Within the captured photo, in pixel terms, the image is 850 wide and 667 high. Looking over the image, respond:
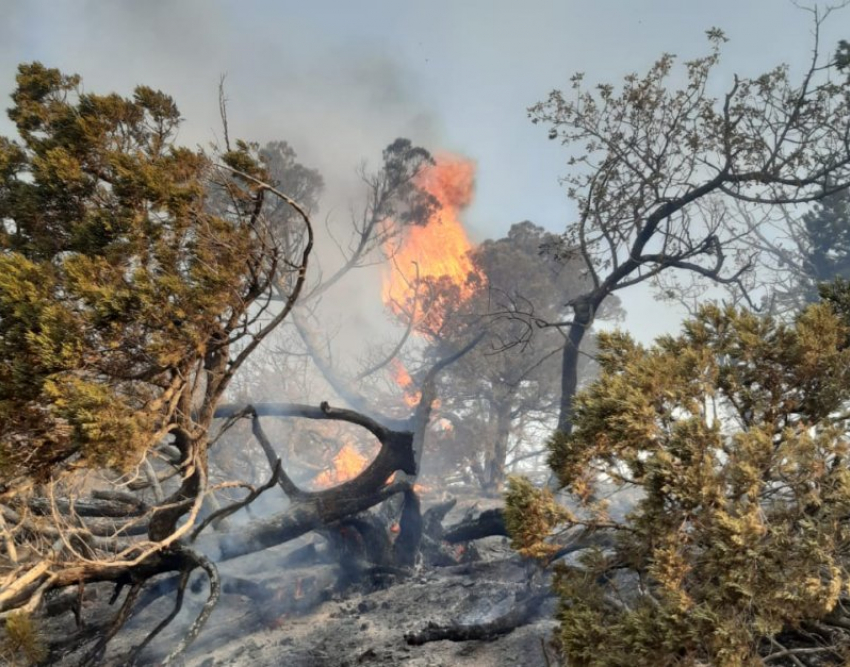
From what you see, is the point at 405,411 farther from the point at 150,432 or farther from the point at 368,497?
the point at 150,432

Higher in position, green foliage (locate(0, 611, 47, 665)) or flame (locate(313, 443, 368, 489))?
flame (locate(313, 443, 368, 489))

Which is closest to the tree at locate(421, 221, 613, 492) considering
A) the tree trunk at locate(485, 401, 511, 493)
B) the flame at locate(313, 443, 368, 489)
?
the tree trunk at locate(485, 401, 511, 493)

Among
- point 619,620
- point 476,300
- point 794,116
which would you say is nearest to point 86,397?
point 619,620

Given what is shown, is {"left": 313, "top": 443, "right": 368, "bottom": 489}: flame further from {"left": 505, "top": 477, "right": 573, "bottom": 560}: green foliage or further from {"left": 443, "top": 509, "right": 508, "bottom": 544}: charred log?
{"left": 505, "top": 477, "right": 573, "bottom": 560}: green foliage

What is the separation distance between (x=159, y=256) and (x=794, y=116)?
11.5 m

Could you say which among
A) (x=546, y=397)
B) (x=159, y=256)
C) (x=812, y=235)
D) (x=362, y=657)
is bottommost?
(x=362, y=657)

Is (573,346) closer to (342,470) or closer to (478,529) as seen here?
(478,529)

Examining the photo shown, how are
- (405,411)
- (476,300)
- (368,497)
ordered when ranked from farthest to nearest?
(405,411)
(476,300)
(368,497)

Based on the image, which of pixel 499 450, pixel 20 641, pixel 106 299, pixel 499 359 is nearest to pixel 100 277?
pixel 106 299

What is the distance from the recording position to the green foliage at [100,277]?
3.46 metres

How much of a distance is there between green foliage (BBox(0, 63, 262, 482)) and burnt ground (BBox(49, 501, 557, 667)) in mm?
4436

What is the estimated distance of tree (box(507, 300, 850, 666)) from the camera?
302cm

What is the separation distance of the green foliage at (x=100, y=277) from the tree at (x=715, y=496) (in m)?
3.04

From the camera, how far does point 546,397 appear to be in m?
26.1
